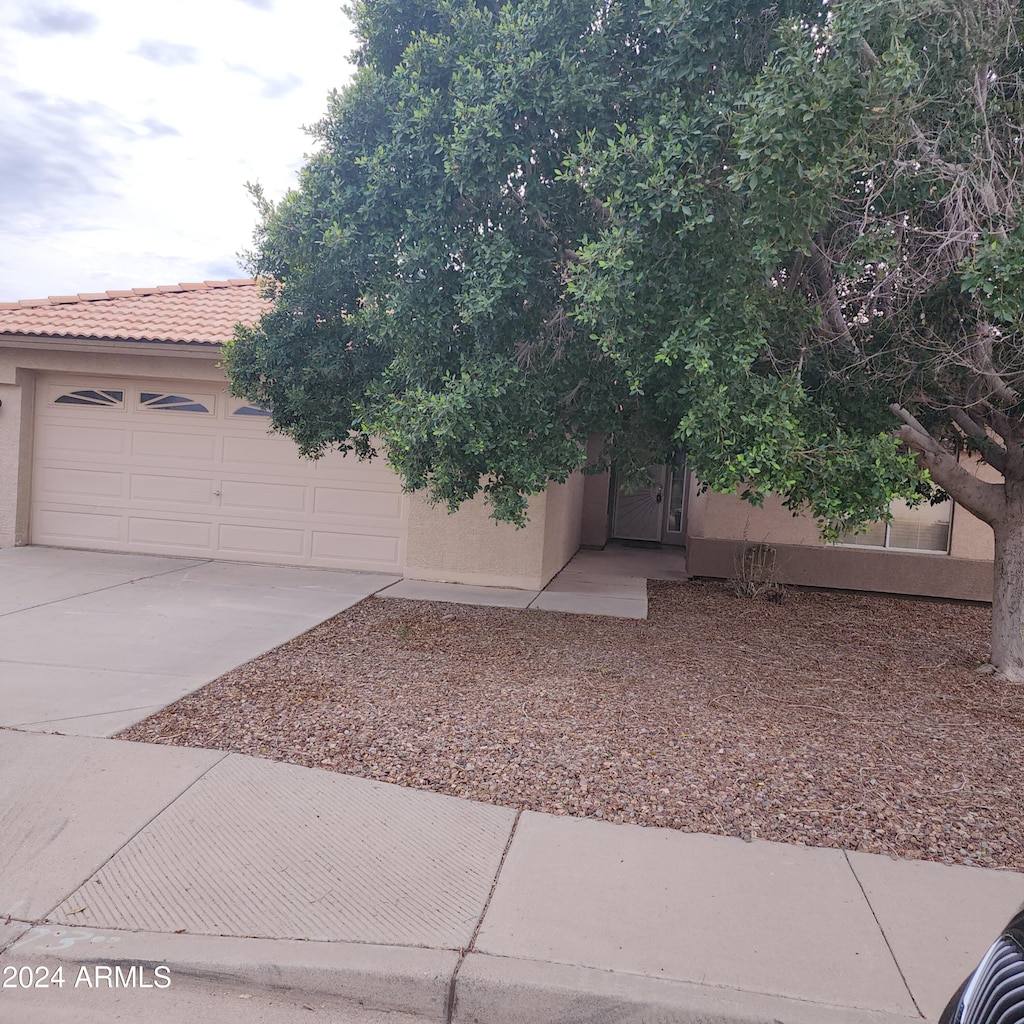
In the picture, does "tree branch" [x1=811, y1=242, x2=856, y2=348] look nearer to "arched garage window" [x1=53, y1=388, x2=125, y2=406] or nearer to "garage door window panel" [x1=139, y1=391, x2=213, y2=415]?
"garage door window panel" [x1=139, y1=391, x2=213, y2=415]

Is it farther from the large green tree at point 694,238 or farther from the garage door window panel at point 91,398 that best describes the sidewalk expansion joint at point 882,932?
the garage door window panel at point 91,398

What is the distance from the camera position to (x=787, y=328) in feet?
19.8

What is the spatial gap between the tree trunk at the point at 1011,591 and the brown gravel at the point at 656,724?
0.91 feet

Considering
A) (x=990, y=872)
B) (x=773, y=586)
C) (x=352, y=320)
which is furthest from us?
(x=773, y=586)

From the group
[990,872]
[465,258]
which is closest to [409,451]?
[465,258]

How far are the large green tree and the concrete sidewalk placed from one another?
2417 mm

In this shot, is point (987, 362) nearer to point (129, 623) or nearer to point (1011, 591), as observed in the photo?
point (1011, 591)

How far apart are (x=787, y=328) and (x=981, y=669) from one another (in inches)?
157

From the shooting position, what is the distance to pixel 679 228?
17.0ft

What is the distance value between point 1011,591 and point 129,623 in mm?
7939

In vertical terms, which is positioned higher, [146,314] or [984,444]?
[146,314]

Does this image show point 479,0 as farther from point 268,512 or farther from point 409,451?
point 268,512

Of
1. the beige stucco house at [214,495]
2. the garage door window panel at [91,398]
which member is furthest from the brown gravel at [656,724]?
the garage door window panel at [91,398]

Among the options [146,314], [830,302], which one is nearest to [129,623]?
[146,314]
